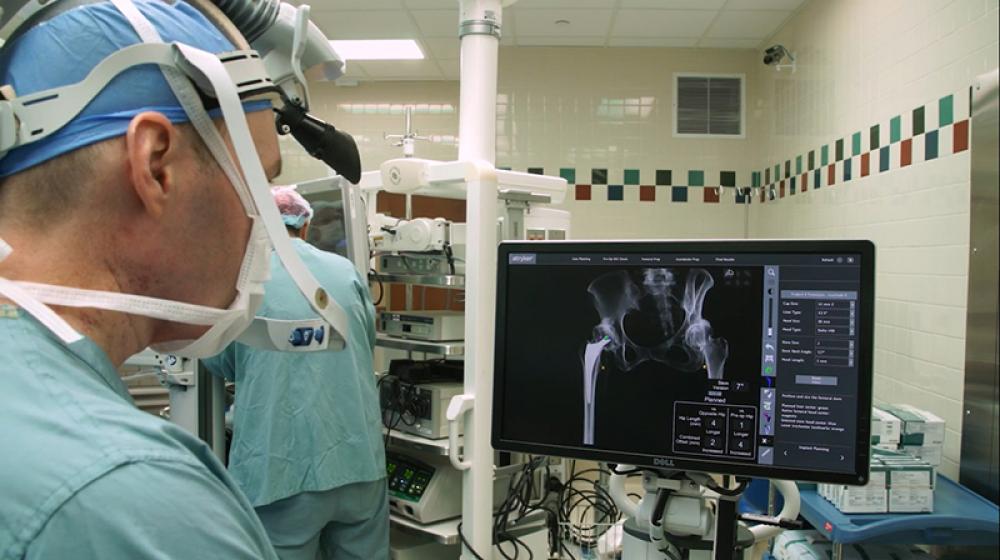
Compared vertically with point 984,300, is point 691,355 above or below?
below

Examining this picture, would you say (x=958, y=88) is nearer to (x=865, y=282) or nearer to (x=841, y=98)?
(x=841, y=98)

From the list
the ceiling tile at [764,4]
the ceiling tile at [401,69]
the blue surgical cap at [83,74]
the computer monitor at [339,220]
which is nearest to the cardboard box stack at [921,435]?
the computer monitor at [339,220]

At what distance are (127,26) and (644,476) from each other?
1001mm

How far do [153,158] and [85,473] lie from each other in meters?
0.31

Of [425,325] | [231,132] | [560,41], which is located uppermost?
[560,41]

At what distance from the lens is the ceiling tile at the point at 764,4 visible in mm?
4105

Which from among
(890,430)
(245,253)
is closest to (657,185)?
(890,430)

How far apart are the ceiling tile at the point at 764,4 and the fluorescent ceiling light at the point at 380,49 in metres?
2.17

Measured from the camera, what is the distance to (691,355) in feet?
3.62

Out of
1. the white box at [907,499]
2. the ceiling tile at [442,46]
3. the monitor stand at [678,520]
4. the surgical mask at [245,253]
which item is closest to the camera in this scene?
the surgical mask at [245,253]

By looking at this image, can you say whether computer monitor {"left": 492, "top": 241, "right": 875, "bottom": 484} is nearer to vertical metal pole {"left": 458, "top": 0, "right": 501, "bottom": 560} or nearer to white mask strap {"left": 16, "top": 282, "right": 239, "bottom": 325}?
white mask strap {"left": 16, "top": 282, "right": 239, "bottom": 325}

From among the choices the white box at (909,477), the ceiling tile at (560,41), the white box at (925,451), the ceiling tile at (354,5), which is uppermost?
the ceiling tile at (560,41)

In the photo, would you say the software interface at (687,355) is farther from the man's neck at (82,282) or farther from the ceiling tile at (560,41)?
the ceiling tile at (560,41)

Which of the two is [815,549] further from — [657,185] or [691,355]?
[657,185]
